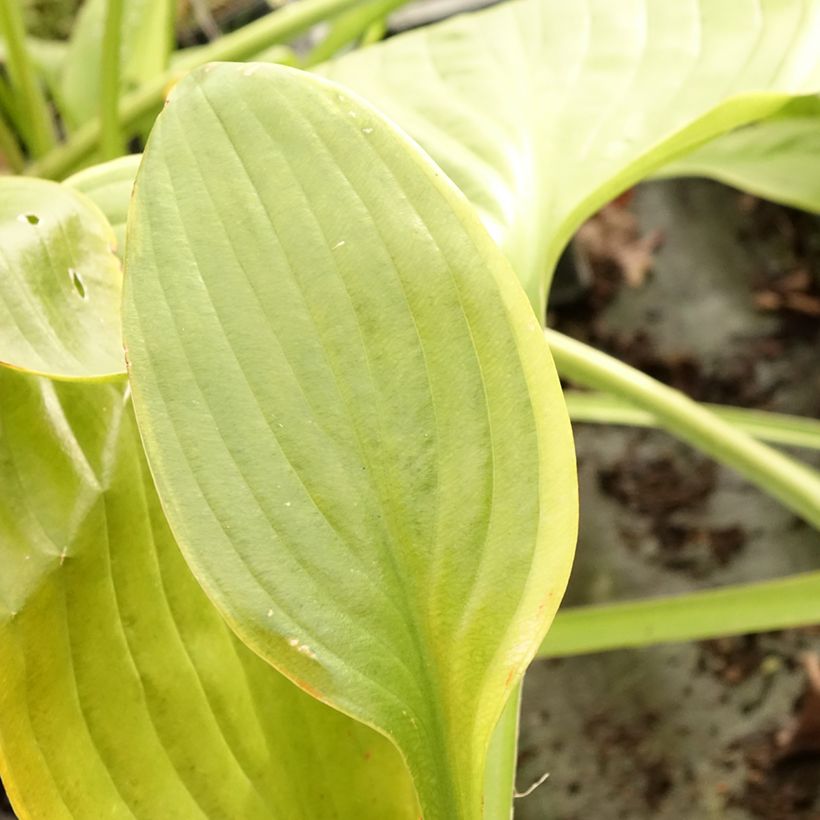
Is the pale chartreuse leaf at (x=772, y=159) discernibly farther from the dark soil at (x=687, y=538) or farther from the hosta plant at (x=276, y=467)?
the dark soil at (x=687, y=538)

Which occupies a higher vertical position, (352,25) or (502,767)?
(352,25)

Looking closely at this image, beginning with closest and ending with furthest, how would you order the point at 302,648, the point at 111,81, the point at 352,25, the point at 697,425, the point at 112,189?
1. the point at 302,648
2. the point at 112,189
3. the point at 697,425
4. the point at 111,81
5. the point at 352,25

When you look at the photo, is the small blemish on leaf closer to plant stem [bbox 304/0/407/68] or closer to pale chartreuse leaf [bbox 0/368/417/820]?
pale chartreuse leaf [bbox 0/368/417/820]

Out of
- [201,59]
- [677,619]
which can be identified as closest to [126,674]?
[677,619]

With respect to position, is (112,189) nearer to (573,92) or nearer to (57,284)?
(57,284)

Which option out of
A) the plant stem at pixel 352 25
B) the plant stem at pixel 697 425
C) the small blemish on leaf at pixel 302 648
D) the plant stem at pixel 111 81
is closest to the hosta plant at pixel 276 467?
the small blemish on leaf at pixel 302 648

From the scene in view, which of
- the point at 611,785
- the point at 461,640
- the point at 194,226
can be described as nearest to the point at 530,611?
the point at 461,640

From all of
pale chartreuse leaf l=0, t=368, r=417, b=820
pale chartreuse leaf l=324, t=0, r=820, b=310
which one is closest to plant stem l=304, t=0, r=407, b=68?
pale chartreuse leaf l=324, t=0, r=820, b=310
